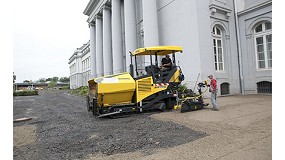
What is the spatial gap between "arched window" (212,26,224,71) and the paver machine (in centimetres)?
680

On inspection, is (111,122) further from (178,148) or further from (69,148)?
(178,148)

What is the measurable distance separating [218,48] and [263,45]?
299 centimetres

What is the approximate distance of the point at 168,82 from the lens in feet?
28.7

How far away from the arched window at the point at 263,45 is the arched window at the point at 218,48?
2405mm

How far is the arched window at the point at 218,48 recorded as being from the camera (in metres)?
14.6

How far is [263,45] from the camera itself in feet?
45.3

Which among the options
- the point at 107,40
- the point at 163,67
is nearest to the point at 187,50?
the point at 163,67

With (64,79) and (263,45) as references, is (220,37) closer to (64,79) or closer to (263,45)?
(263,45)

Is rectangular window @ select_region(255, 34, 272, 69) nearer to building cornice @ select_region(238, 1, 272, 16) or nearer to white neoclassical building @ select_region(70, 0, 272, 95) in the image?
→ white neoclassical building @ select_region(70, 0, 272, 95)

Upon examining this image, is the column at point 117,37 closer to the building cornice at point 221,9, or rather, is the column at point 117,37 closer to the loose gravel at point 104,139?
the building cornice at point 221,9

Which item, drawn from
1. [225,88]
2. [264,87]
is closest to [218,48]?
[225,88]

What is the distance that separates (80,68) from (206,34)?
56072 millimetres

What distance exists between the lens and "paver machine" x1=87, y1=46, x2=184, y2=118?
765 centimetres

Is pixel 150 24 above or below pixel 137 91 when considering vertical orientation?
above
